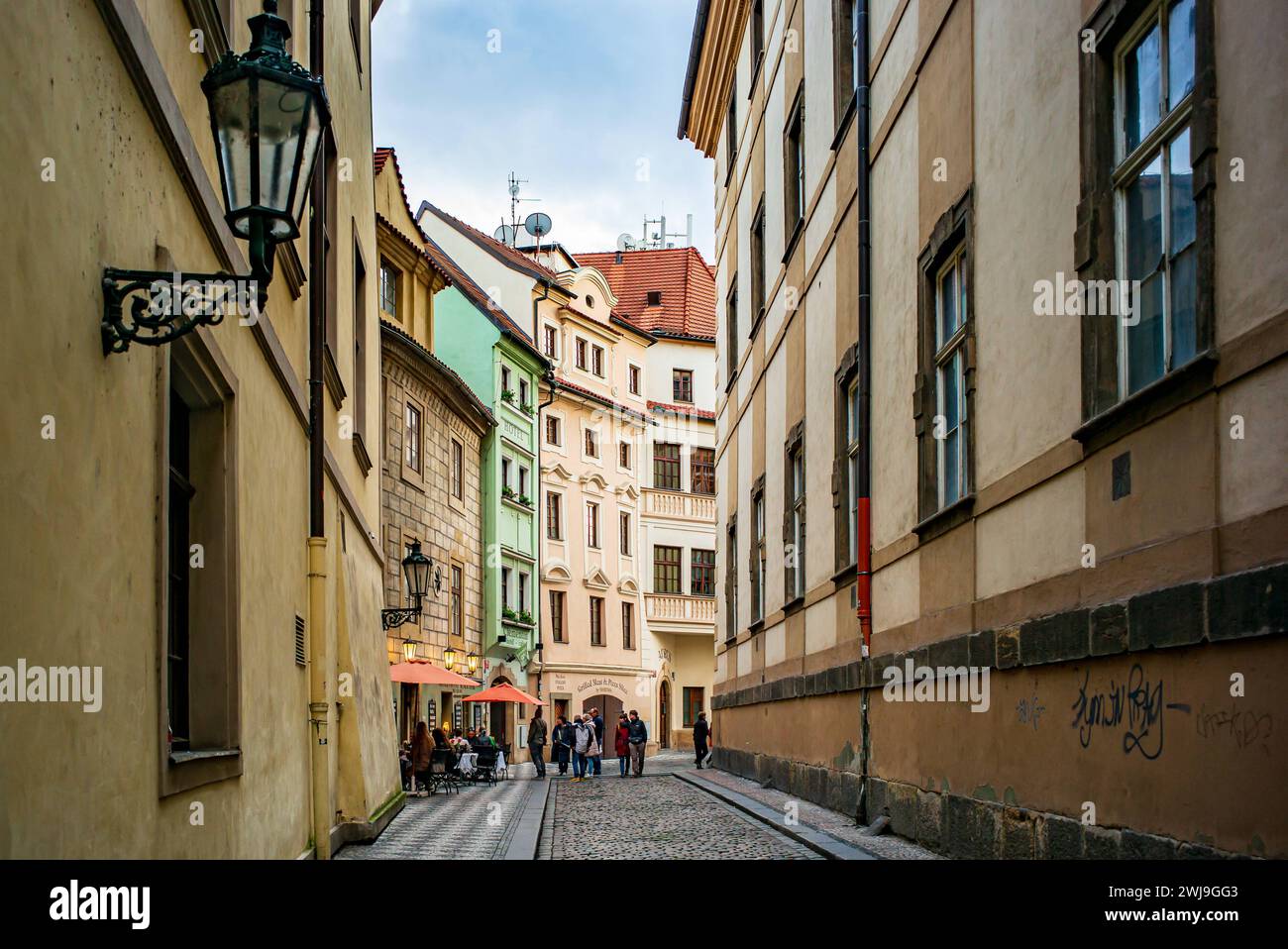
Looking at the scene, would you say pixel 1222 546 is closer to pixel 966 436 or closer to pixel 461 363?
pixel 966 436

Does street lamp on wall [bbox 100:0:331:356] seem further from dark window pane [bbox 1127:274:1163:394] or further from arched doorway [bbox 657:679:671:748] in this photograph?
arched doorway [bbox 657:679:671:748]

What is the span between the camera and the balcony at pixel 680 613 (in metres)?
51.8

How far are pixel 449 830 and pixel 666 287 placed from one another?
4651cm

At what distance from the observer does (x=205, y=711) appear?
730cm

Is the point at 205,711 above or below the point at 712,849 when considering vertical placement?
above

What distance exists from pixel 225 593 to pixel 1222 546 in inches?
185

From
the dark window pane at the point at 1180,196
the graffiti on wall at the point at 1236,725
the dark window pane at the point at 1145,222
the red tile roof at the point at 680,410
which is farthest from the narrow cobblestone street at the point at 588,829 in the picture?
the red tile roof at the point at 680,410

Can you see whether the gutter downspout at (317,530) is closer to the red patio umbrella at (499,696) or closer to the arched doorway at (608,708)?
the red patio umbrella at (499,696)

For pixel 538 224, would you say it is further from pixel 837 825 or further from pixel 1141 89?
pixel 1141 89

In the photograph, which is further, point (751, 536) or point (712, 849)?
point (751, 536)

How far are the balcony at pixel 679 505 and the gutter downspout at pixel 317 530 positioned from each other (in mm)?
40785

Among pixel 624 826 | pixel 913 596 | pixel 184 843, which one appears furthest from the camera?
pixel 624 826

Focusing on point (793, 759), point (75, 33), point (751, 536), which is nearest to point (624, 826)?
point (793, 759)

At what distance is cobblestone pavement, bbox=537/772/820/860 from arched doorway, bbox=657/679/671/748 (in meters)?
Result: 27.7
